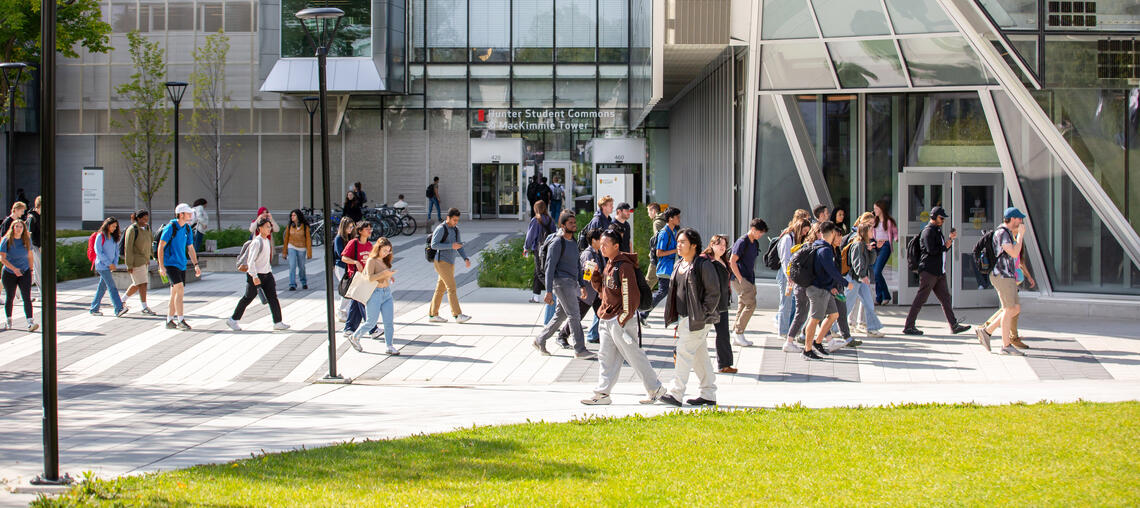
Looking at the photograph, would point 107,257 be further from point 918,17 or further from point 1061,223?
point 1061,223

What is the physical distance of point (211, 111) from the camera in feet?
126

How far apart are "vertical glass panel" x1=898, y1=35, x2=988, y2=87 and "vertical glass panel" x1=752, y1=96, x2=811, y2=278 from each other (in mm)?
2355

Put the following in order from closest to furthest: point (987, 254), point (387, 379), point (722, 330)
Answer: point (722, 330)
point (387, 379)
point (987, 254)

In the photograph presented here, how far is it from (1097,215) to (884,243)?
3182 mm

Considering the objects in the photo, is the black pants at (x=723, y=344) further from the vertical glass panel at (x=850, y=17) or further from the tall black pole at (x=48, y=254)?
the vertical glass panel at (x=850, y=17)

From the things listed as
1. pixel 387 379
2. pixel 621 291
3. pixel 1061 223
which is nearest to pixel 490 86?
pixel 1061 223

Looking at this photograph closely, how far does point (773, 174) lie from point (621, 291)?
9.47m

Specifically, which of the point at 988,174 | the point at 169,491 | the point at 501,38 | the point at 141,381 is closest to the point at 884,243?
the point at 988,174

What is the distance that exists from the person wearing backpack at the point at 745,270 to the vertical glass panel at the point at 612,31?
27621 mm

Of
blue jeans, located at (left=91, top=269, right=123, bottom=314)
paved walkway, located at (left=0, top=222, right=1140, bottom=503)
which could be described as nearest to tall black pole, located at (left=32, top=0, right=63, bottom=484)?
paved walkway, located at (left=0, top=222, right=1140, bottom=503)

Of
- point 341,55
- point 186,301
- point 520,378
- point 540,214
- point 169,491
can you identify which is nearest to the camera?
point 169,491

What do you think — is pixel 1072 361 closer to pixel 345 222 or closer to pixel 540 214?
pixel 540 214

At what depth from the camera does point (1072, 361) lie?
38.8ft

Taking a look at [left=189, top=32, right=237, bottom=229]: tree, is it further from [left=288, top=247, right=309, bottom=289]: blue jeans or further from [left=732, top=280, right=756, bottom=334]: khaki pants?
[left=732, top=280, right=756, bottom=334]: khaki pants
